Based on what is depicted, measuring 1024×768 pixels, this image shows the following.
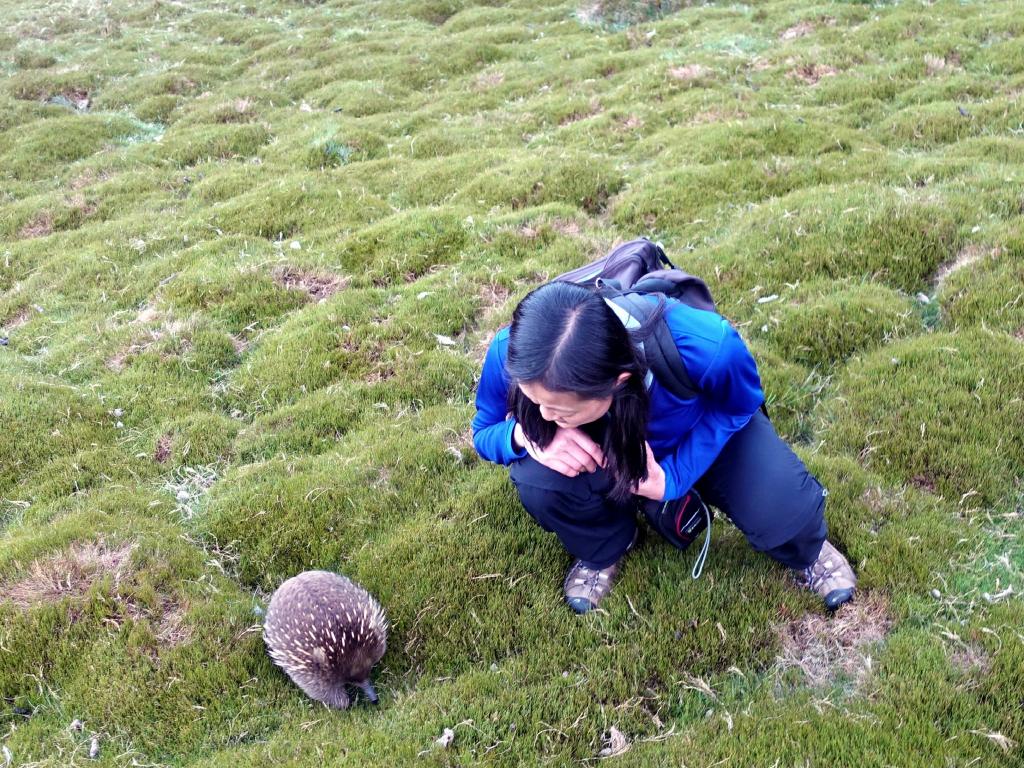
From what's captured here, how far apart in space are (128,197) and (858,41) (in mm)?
13787

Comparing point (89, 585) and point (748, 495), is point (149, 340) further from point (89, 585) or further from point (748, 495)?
point (748, 495)

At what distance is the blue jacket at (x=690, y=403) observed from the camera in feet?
12.8

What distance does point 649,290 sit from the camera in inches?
164

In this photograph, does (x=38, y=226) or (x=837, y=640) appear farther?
(x=38, y=226)

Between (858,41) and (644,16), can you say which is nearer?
(858,41)

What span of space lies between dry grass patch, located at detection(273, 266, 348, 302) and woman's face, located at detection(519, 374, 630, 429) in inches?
224

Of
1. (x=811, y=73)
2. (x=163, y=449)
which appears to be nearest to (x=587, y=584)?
(x=163, y=449)

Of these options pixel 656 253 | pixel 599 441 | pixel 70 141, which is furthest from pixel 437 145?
pixel 599 441

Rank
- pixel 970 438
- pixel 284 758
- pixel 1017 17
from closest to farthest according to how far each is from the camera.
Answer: pixel 284 758, pixel 970 438, pixel 1017 17

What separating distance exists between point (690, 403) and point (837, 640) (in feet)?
5.73

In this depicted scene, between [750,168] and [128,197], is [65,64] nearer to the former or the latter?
[128,197]

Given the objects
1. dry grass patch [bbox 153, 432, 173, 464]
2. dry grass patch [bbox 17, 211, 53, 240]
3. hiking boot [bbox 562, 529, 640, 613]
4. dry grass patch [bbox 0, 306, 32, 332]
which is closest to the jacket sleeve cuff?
hiking boot [bbox 562, 529, 640, 613]

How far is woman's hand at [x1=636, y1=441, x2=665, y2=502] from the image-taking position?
13.8 ft

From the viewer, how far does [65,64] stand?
2050 cm
